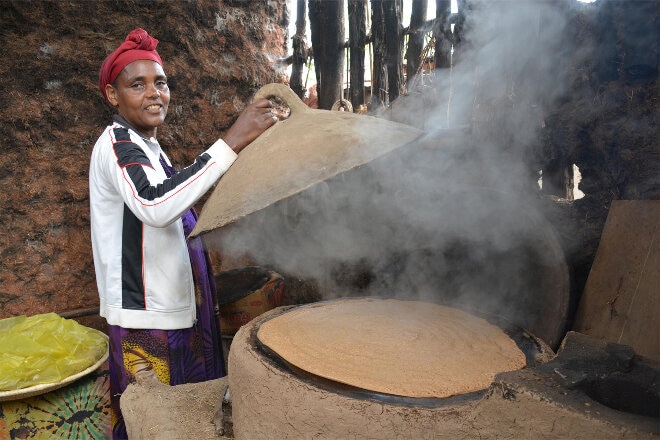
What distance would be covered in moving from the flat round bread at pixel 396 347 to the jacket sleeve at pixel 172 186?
1.86 ft

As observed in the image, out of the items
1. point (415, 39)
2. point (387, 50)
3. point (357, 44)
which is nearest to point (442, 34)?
point (415, 39)

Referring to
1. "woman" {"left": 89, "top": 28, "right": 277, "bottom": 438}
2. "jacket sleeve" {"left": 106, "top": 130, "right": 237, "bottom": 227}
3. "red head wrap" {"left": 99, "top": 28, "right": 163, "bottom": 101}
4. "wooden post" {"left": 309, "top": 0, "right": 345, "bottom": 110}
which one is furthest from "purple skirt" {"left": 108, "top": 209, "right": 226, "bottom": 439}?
"wooden post" {"left": 309, "top": 0, "right": 345, "bottom": 110}

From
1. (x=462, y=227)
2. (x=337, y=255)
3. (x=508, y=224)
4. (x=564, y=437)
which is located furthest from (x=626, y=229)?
(x=337, y=255)

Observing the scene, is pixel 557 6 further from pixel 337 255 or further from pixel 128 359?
pixel 128 359

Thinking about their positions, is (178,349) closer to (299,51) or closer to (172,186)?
(172,186)

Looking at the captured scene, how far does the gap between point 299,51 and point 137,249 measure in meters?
2.64

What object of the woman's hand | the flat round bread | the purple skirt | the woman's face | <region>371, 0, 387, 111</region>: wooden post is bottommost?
the purple skirt

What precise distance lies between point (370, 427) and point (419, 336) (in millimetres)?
501

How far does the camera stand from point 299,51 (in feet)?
13.8

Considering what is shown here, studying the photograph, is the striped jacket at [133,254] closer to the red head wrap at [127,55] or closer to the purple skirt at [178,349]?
the purple skirt at [178,349]

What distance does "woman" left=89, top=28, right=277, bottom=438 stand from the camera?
7.05 ft

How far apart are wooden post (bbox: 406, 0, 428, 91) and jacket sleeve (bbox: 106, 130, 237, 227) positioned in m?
1.91

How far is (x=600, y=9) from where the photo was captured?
1827 mm

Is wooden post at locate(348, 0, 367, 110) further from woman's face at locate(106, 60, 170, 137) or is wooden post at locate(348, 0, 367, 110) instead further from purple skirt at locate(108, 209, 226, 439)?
purple skirt at locate(108, 209, 226, 439)
